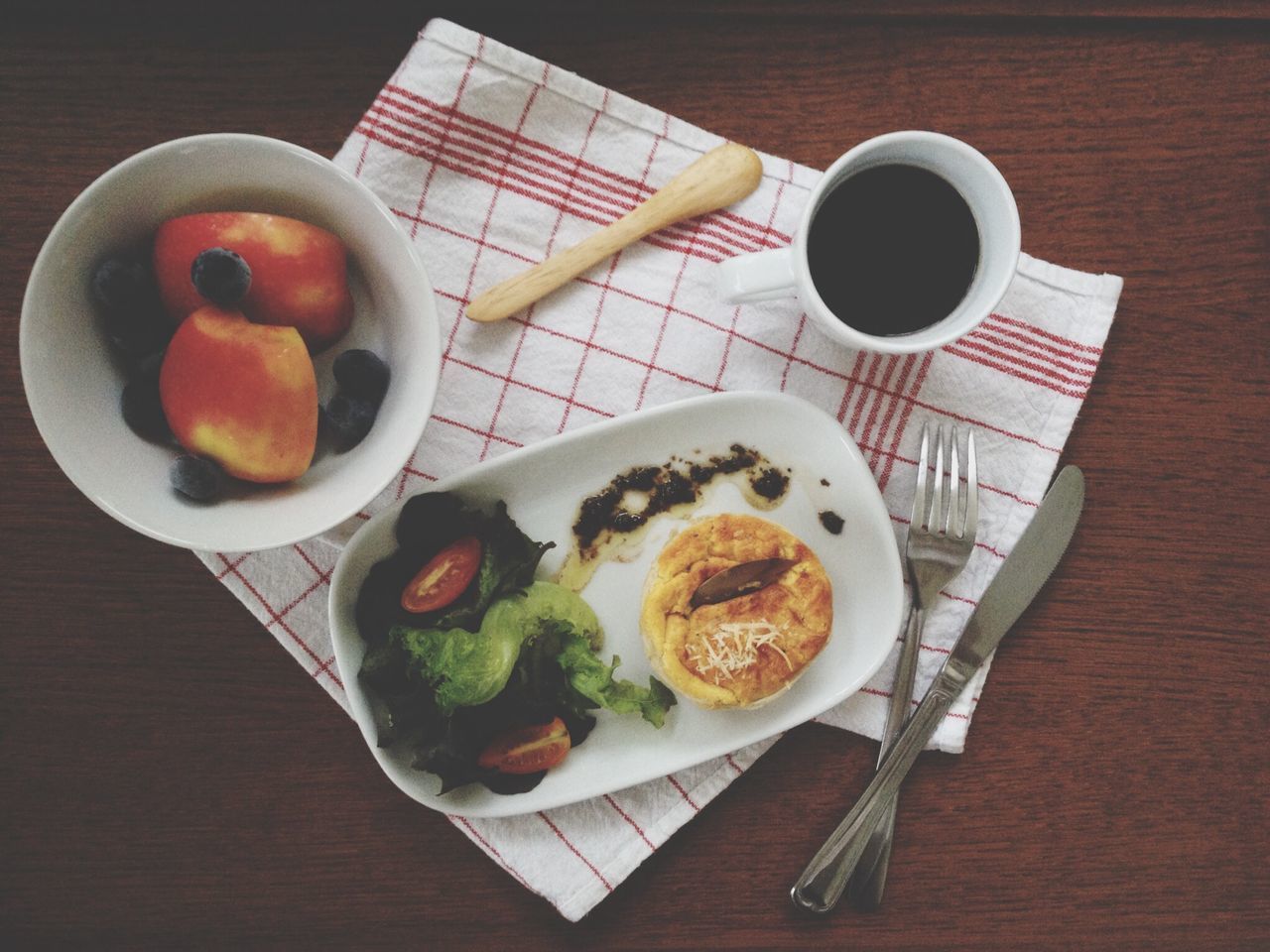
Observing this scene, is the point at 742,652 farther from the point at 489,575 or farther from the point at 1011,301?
the point at 1011,301

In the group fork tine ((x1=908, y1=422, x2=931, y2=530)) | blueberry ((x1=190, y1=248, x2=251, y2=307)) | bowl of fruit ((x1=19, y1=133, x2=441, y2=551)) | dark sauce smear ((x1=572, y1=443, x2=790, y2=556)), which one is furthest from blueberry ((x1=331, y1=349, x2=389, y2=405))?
fork tine ((x1=908, y1=422, x2=931, y2=530))

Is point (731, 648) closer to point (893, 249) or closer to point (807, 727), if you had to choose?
point (807, 727)

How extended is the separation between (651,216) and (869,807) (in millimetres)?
739

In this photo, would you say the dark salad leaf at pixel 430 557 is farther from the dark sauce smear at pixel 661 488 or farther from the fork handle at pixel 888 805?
the fork handle at pixel 888 805

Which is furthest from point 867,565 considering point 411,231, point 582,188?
point 411,231

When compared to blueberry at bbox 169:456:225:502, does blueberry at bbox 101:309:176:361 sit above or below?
above

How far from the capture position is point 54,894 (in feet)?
3.41

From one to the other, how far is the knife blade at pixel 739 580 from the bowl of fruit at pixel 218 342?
0.37m

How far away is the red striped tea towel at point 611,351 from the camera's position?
0.99 m

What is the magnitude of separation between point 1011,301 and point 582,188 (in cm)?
52

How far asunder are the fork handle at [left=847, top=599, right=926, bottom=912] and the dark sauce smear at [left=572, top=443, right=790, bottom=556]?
230 mm

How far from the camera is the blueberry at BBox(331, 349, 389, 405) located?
2.74 ft

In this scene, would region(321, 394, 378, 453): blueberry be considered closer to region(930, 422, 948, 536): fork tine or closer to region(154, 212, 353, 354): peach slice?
region(154, 212, 353, 354): peach slice

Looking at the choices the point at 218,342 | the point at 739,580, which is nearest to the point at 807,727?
the point at 739,580
